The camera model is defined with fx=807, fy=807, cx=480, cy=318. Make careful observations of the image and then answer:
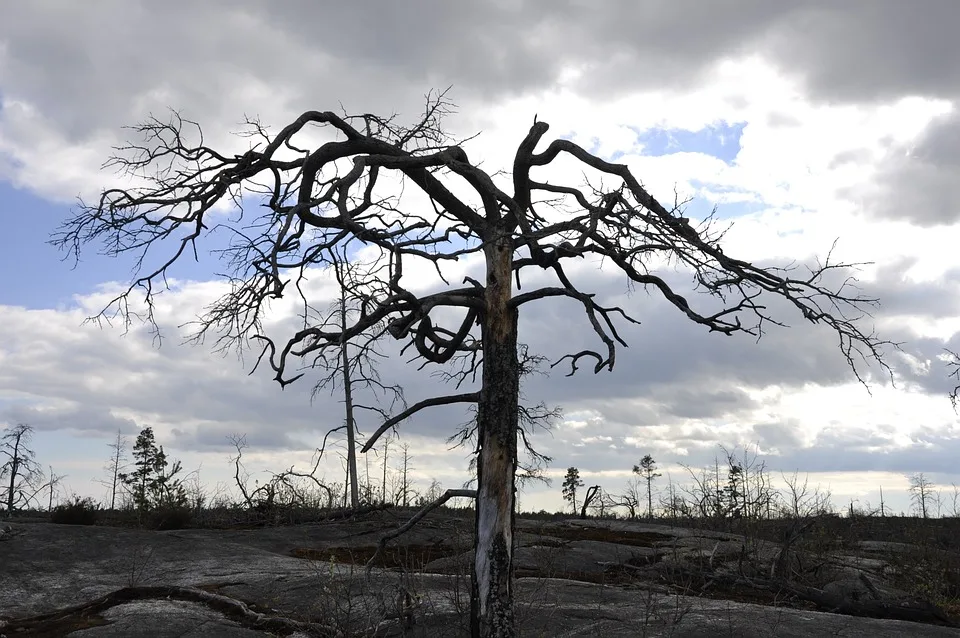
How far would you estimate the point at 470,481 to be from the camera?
10000 millimetres

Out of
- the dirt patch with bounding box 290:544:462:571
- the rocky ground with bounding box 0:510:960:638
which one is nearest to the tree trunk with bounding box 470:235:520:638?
the rocky ground with bounding box 0:510:960:638

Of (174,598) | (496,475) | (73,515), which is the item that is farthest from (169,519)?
(496,475)

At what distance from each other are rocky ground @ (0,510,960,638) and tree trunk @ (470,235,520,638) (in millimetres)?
1153

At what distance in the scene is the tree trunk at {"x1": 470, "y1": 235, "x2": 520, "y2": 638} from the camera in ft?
28.8

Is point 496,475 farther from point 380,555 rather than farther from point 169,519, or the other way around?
point 169,519

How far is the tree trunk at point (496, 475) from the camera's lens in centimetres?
879

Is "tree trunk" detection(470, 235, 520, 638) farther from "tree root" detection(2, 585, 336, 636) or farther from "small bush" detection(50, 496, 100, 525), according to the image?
"small bush" detection(50, 496, 100, 525)

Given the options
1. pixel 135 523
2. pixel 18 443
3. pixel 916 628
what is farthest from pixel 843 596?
pixel 18 443

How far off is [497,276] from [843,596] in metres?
8.34

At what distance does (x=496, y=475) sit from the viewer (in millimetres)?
8984

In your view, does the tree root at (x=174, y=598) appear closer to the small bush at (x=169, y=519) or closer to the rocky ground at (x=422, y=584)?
the rocky ground at (x=422, y=584)

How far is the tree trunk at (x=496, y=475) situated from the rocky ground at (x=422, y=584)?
3.78ft

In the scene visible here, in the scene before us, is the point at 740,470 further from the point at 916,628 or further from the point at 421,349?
the point at 421,349

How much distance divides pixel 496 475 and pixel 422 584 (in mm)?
4266
